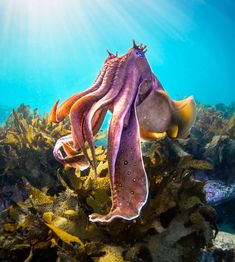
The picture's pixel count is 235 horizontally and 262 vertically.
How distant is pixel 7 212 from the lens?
123 inches

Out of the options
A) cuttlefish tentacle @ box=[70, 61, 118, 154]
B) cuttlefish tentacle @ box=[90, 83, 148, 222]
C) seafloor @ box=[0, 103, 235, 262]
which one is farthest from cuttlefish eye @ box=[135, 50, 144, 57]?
seafloor @ box=[0, 103, 235, 262]

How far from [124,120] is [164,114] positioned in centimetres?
88

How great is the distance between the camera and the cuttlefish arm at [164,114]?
8.72 ft

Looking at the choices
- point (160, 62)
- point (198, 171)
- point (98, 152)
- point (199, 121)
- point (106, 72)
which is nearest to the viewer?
point (106, 72)

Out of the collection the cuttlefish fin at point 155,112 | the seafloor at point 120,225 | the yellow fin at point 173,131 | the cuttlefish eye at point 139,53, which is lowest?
the seafloor at point 120,225

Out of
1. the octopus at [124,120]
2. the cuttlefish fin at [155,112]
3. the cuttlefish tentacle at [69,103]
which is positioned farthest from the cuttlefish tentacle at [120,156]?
the cuttlefish fin at [155,112]

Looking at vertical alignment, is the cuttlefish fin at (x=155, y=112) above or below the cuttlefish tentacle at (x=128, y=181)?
above

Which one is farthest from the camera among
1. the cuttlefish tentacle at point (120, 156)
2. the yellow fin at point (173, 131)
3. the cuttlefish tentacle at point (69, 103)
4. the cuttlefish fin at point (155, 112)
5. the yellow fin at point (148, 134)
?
the yellow fin at point (148, 134)

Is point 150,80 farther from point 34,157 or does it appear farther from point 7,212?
point 34,157

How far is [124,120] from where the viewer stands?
197cm

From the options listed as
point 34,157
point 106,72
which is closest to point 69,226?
point 106,72

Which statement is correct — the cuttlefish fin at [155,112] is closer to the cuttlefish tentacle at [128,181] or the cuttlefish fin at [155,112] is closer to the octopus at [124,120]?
the octopus at [124,120]

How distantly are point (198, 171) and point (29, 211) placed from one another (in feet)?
10.5

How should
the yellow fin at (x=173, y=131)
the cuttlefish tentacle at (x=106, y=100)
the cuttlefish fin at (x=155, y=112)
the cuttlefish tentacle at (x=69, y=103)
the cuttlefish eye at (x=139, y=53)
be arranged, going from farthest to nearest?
the yellow fin at (x=173, y=131) → the cuttlefish fin at (x=155, y=112) → the cuttlefish eye at (x=139, y=53) → the cuttlefish tentacle at (x=69, y=103) → the cuttlefish tentacle at (x=106, y=100)
